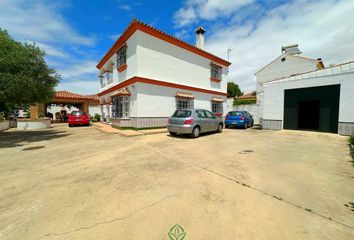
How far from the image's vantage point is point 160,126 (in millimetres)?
12484

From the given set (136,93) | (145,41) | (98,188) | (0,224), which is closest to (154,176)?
(98,188)

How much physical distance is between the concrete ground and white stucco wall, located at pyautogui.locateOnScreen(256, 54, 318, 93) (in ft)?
73.5

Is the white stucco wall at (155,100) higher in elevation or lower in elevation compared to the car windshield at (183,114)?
higher

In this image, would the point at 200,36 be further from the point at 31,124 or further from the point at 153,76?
the point at 31,124

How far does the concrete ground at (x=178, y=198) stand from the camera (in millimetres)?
2076

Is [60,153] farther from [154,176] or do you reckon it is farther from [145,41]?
[145,41]

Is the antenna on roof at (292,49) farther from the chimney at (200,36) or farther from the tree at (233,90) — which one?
the chimney at (200,36)

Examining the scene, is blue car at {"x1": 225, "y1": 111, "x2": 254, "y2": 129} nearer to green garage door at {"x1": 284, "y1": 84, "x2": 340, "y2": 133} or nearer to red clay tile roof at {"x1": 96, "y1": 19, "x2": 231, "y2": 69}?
green garage door at {"x1": 284, "y1": 84, "x2": 340, "y2": 133}

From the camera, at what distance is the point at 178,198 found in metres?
2.82

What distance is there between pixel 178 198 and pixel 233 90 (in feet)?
140

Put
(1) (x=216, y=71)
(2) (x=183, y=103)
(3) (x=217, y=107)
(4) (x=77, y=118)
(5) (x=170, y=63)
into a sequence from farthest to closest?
(3) (x=217, y=107) → (1) (x=216, y=71) → (4) (x=77, y=118) → (2) (x=183, y=103) → (5) (x=170, y=63)

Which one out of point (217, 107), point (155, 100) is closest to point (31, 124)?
point (155, 100)

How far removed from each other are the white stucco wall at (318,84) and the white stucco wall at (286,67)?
1410cm

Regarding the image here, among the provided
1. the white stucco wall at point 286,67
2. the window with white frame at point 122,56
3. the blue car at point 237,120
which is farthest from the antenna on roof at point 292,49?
the window with white frame at point 122,56
